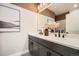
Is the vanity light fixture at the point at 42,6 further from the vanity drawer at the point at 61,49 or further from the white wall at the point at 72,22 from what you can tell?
the vanity drawer at the point at 61,49

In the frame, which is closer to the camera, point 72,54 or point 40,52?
point 72,54

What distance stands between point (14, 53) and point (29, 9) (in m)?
0.90

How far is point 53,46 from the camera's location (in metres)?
1.60

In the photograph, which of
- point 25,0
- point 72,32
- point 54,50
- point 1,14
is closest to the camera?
point 54,50

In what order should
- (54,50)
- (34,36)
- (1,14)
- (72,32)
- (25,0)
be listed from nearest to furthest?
(54,50) → (72,32) → (25,0) → (1,14) → (34,36)

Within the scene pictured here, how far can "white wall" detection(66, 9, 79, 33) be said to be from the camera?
166cm

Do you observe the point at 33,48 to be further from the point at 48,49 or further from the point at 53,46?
the point at 53,46

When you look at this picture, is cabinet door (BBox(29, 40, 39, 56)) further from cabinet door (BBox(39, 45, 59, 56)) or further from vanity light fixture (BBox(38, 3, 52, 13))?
vanity light fixture (BBox(38, 3, 52, 13))

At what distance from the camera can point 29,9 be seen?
6.86ft

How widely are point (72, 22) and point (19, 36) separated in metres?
1.04

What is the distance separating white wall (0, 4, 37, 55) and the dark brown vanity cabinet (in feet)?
0.67

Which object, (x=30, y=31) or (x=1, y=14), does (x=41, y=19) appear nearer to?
(x=30, y=31)

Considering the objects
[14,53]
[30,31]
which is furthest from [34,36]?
[14,53]

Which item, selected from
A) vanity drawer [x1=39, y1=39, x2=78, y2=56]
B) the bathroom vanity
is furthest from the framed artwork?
vanity drawer [x1=39, y1=39, x2=78, y2=56]
